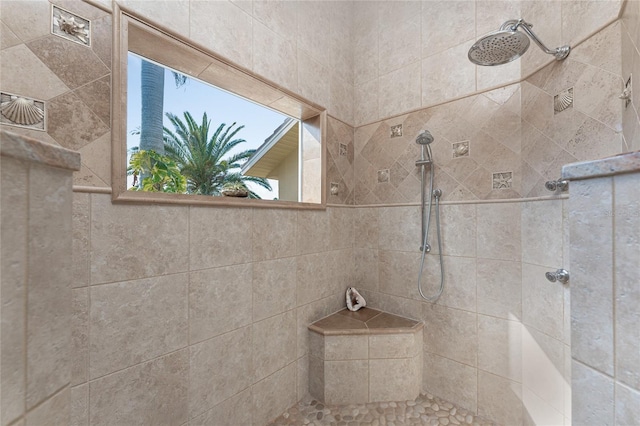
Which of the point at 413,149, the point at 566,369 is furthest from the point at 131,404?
the point at 413,149

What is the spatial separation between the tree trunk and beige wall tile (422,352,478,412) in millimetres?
2148

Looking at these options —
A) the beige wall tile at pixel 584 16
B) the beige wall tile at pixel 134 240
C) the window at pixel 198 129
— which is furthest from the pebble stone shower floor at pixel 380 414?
the beige wall tile at pixel 584 16

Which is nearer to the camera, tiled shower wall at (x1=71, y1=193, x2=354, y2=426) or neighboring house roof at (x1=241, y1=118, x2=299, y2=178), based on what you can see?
tiled shower wall at (x1=71, y1=193, x2=354, y2=426)

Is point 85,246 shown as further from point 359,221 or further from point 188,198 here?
point 359,221

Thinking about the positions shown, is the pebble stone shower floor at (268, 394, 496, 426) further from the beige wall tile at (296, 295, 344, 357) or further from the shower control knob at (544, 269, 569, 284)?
the shower control knob at (544, 269, 569, 284)

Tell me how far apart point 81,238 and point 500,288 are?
6.89 ft

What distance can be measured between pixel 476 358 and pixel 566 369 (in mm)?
467

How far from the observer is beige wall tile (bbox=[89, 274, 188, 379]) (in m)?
0.99

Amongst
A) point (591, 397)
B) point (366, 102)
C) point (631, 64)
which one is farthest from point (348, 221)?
point (591, 397)

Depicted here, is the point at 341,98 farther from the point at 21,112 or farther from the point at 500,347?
the point at 500,347

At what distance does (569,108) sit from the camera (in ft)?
4.24

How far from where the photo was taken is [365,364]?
173 cm

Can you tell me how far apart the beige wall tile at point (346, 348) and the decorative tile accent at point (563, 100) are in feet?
5.54

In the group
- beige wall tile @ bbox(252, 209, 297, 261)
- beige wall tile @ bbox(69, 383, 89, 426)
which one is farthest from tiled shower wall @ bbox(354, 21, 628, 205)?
beige wall tile @ bbox(69, 383, 89, 426)
